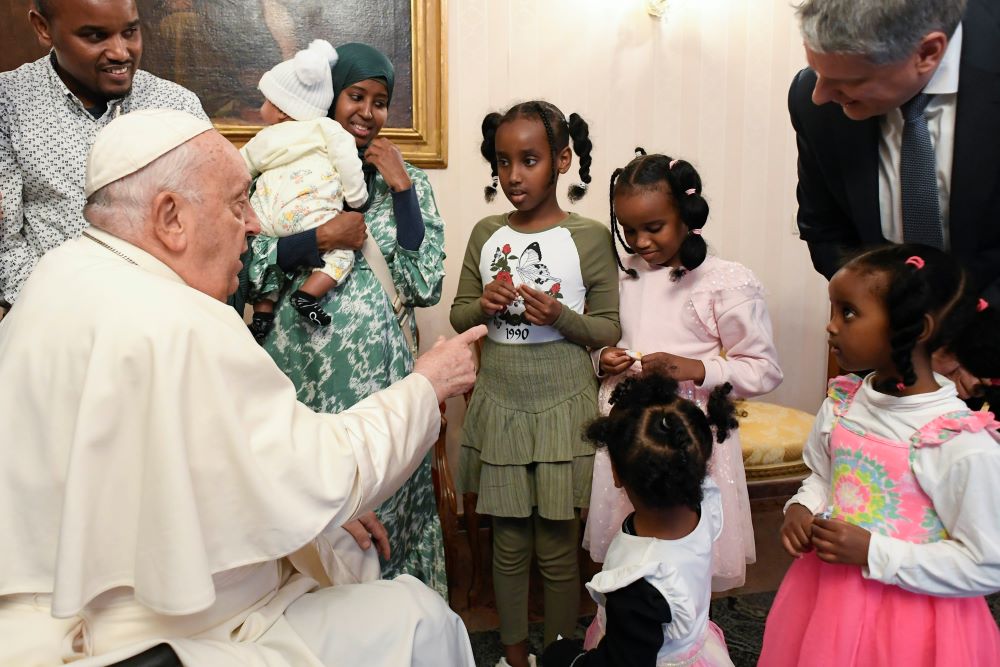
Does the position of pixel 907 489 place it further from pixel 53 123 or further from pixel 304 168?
pixel 53 123

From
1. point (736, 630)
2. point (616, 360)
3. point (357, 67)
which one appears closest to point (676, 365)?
point (616, 360)

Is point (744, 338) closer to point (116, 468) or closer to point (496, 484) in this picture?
point (496, 484)

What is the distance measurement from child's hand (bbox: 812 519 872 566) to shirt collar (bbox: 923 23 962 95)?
1.16 metres

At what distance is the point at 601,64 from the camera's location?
4078mm

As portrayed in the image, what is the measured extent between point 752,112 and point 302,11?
249cm

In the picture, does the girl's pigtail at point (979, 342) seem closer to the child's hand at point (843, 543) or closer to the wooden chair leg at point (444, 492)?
the child's hand at point (843, 543)

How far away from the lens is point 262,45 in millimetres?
3574

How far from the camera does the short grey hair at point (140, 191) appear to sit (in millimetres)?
1581

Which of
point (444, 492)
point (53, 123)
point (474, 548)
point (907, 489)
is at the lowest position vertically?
point (474, 548)

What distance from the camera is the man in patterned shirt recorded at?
7.80 feet

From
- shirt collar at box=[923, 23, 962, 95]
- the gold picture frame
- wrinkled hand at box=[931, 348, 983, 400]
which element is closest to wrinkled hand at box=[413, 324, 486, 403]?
wrinkled hand at box=[931, 348, 983, 400]

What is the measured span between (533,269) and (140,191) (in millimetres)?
1467

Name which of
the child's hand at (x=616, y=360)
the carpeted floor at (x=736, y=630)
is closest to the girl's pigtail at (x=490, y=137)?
the child's hand at (x=616, y=360)

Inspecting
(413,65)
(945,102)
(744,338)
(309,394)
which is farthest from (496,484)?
(413,65)
